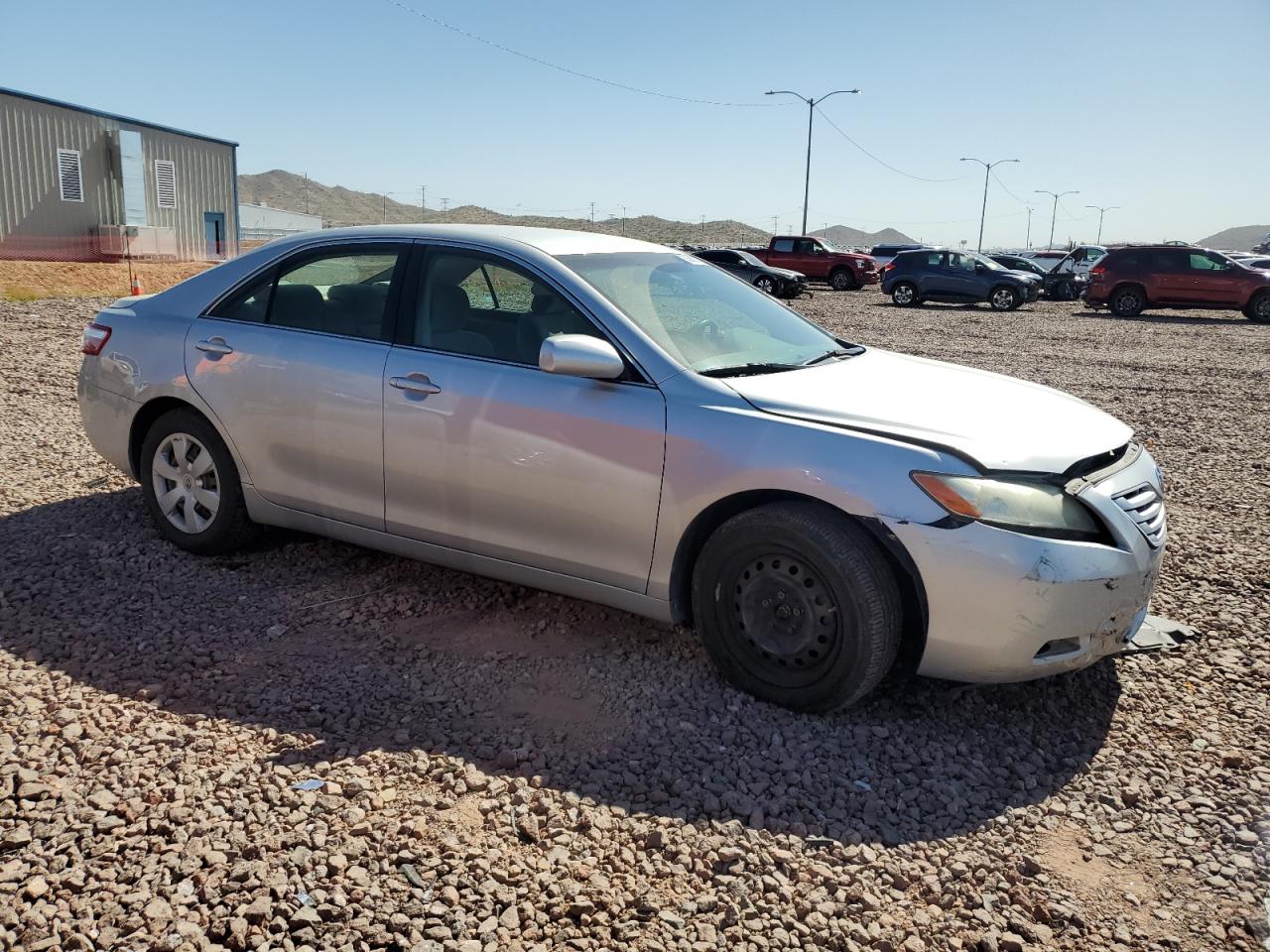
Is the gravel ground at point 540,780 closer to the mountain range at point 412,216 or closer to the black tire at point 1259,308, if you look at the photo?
the black tire at point 1259,308

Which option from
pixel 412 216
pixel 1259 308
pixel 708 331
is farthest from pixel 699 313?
Result: pixel 412 216

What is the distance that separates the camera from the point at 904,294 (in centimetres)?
2791

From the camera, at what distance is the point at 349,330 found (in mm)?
4527

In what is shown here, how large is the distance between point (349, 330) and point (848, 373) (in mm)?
2189

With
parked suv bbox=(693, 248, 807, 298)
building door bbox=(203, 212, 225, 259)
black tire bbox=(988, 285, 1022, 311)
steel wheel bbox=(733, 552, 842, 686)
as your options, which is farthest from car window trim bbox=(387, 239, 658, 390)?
building door bbox=(203, 212, 225, 259)

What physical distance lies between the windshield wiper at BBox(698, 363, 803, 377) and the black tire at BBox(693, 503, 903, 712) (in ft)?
2.05

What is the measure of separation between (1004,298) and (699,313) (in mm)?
25149

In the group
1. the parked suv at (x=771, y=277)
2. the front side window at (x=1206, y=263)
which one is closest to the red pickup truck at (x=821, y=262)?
the parked suv at (x=771, y=277)

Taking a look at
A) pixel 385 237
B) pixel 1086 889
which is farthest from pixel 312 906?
pixel 385 237

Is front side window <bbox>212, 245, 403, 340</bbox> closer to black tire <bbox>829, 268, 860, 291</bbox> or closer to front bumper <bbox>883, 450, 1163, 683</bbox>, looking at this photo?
front bumper <bbox>883, 450, 1163, 683</bbox>

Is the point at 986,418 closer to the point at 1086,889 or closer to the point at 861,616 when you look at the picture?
the point at 861,616

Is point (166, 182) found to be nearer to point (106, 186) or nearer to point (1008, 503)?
point (106, 186)

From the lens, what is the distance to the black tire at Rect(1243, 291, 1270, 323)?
24.0 metres

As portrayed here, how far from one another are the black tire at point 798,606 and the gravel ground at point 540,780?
0.16 m
